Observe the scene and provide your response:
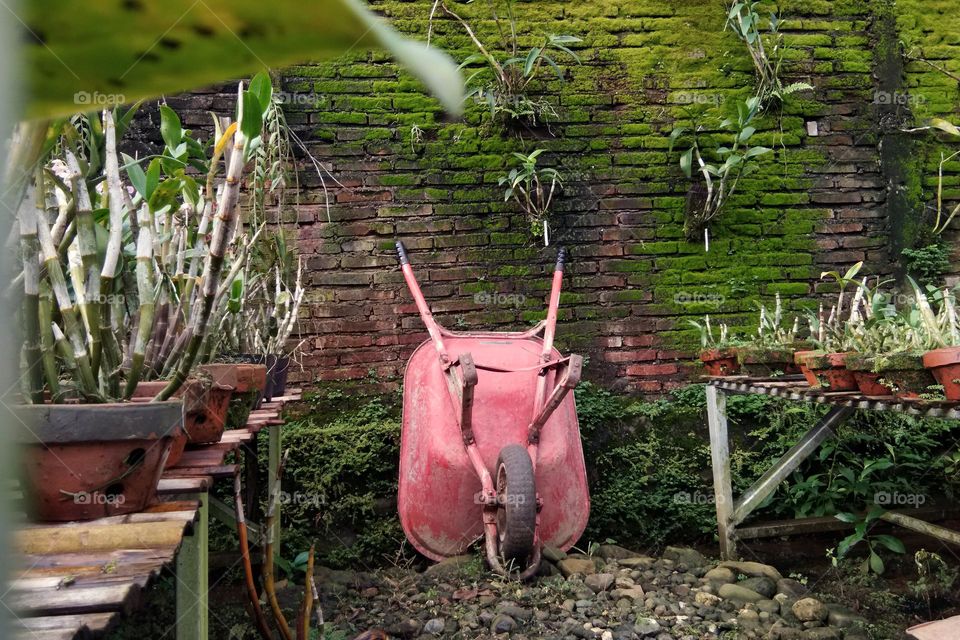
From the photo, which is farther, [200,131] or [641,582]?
[200,131]

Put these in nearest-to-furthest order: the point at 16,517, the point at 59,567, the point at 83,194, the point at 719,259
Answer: the point at 16,517 < the point at 59,567 < the point at 83,194 < the point at 719,259

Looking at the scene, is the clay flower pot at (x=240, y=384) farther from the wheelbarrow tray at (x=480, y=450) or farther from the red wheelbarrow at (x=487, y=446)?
the wheelbarrow tray at (x=480, y=450)

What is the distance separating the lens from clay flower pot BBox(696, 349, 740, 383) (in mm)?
2978

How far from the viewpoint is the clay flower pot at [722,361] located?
298 cm

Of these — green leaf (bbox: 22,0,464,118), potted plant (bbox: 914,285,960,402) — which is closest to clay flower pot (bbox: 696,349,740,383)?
potted plant (bbox: 914,285,960,402)

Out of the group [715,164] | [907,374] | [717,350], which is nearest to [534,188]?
[715,164]

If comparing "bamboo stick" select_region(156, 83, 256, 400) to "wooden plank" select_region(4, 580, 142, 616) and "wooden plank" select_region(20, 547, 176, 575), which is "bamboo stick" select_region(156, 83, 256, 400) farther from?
"wooden plank" select_region(4, 580, 142, 616)

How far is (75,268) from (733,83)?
3.36m

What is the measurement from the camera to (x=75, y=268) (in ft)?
3.87

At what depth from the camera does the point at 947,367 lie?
5.68ft

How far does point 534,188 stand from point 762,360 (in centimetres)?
134

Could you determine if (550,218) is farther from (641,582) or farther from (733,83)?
(641,582)

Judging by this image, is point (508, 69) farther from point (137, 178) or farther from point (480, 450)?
point (137, 178)

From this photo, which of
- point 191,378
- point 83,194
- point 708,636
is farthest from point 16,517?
point 708,636
